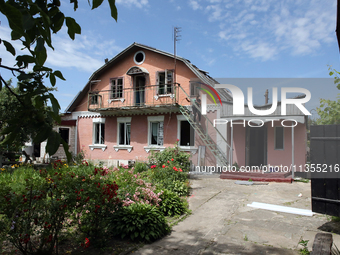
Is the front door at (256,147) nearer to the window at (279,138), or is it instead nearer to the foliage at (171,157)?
the window at (279,138)

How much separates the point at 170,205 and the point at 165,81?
9.93 meters

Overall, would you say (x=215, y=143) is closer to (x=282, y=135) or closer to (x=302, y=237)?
(x=282, y=135)

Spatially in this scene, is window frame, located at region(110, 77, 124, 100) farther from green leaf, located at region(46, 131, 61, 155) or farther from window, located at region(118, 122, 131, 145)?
green leaf, located at region(46, 131, 61, 155)

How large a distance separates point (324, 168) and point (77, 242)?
4424 millimetres

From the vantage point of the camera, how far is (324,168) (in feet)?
15.9

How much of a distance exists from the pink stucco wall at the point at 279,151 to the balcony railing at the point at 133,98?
12.8ft

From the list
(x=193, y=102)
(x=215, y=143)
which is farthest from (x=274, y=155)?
(x=193, y=102)

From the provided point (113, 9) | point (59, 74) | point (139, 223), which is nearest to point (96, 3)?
point (113, 9)

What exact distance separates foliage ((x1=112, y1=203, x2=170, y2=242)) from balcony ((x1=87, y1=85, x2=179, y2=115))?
9361 millimetres

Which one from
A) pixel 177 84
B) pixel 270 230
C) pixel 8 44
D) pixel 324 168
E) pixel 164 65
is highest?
pixel 164 65

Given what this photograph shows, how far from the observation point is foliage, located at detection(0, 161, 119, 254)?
139 inches

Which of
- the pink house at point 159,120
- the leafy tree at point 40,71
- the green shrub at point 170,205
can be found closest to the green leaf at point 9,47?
the leafy tree at point 40,71

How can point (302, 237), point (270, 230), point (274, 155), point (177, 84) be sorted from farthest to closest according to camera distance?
1. point (177, 84)
2. point (274, 155)
3. point (270, 230)
4. point (302, 237)

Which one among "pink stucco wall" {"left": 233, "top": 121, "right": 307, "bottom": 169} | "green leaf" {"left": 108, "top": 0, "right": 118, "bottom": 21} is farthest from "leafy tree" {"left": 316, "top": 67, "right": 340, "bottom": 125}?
"green leaf" {"left": 108, "top": 0, "right": 118, "bottom": 21}
